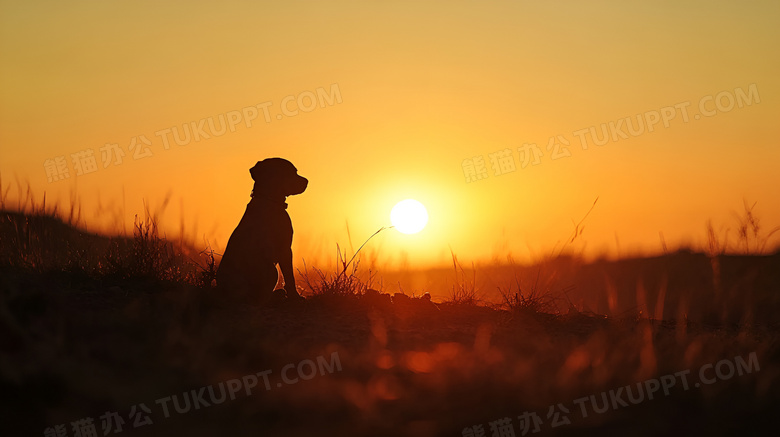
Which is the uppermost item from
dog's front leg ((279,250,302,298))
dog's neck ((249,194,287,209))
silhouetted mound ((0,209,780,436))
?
dog's neck ((249,194,287,209))

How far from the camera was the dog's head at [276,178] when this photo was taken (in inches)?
264

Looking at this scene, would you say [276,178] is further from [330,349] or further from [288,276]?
[330,349]

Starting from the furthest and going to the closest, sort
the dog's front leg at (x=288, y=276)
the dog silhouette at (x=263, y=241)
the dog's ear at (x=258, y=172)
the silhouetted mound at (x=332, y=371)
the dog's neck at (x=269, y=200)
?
the dog's ear at (x=258, y=172), the dog's neck at (x=269, y=200), the dog's front leg at (x=288, y=276), the dog silhouette at (x=263, y=241), the silhouetted mound at (x=332, y=371)

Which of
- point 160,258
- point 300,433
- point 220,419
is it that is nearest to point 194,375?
point 220,419

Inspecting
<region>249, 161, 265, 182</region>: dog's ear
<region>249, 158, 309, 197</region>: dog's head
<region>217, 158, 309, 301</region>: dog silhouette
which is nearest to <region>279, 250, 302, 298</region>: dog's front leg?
<region>217, 158, 309, 301</region>: dog silhouette

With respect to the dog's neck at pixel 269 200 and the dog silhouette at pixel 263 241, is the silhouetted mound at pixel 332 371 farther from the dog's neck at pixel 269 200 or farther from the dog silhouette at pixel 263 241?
the dog's neck at pixel 269 200

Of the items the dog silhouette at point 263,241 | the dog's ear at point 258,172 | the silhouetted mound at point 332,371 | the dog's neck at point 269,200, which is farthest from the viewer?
the dog's ear at point 258,172

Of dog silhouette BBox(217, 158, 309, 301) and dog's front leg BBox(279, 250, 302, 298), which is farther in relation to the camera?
dog's front leg BBox(279, 250, 302, 298)

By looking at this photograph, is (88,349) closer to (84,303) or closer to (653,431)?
(84,303)

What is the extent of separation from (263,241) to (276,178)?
2.29ft

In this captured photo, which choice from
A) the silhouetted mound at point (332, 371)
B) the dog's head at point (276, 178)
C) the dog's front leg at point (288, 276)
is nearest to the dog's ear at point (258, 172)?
the dog's head at point (276, 178)

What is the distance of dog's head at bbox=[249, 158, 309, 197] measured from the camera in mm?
6713

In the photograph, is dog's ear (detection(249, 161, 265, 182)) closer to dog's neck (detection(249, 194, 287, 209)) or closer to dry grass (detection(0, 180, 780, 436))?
dog's neck (detection(249, 194, 287, 209))

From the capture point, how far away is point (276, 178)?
6.74 meters
